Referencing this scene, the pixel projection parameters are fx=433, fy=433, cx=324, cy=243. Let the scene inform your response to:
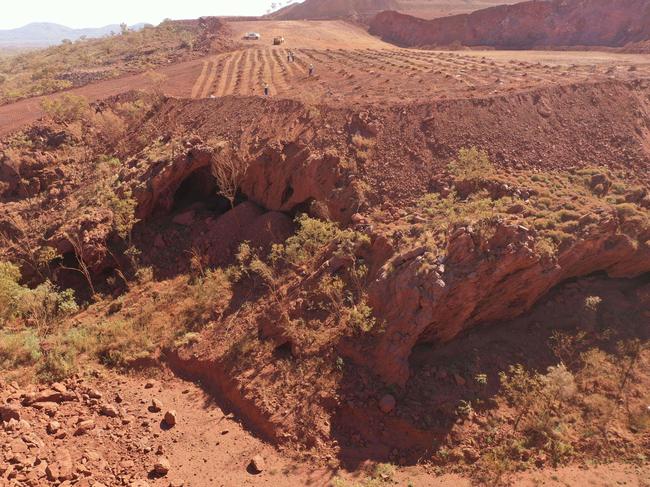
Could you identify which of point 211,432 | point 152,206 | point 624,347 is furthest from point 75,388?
A: point 624,347

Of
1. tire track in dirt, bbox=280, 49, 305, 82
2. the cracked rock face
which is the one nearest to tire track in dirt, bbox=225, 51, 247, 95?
tire track in dirt, bbox=280, 49, 305, 82

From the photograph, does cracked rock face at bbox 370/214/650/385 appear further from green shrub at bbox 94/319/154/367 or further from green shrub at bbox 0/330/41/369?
green shrub at bbox 0/330/41/369

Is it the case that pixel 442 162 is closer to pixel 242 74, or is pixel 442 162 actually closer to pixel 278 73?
pixel 278 73

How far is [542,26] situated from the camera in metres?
43.7

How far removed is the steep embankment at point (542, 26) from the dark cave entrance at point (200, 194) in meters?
36.4

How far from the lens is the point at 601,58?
31.5m

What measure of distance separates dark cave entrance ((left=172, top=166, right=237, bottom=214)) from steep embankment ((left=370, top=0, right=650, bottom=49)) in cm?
3637

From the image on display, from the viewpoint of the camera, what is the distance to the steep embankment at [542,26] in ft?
131

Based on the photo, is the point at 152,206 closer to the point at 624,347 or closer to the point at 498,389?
the point at 498,389

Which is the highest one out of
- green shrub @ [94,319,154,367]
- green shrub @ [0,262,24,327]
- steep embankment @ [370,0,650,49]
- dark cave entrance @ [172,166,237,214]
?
steep embankment @ [370,0,650,49]

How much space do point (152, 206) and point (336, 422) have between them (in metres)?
14.4

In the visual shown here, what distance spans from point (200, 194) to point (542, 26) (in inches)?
1574

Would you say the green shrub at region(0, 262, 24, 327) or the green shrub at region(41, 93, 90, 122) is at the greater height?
the green shrub at region(41, 93, 90, 122)

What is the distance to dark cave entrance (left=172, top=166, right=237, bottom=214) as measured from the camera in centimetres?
2295
